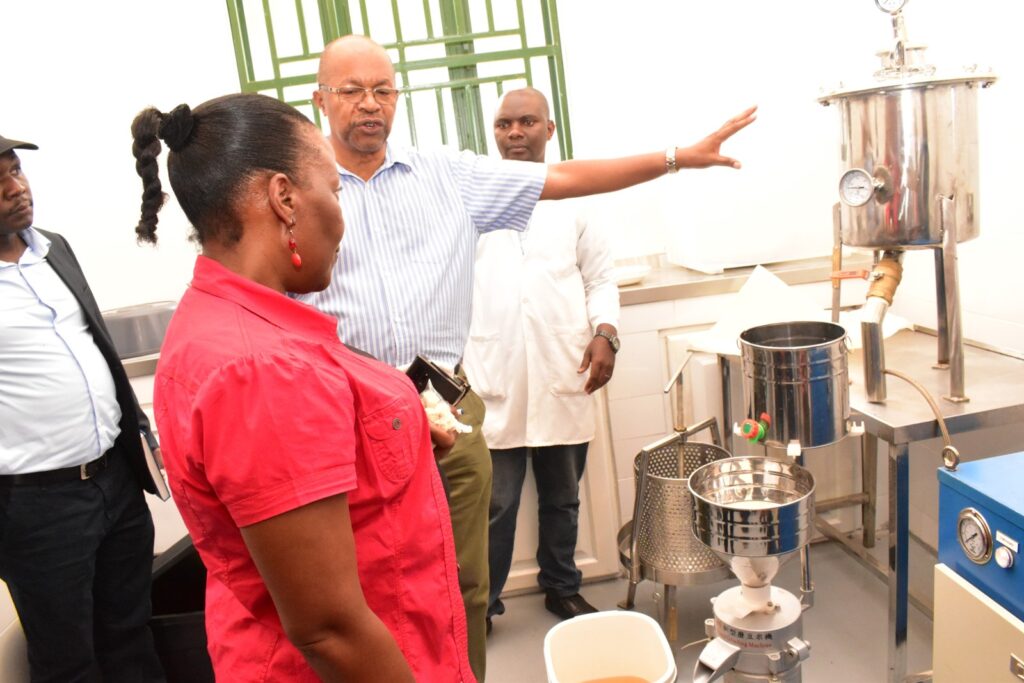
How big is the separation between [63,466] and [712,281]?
6.31ft

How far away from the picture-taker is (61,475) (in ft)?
6.09

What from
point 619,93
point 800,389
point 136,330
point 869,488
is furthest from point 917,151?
point 136,330

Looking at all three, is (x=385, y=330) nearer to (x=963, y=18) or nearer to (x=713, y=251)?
(x=713, y=251)

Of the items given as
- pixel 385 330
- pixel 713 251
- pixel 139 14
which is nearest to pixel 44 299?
pixel 385 330

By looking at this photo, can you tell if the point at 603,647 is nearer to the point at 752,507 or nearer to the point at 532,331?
the point at 752,507

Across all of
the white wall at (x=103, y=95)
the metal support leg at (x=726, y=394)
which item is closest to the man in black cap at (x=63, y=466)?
the white wall at (x=103, y=95)

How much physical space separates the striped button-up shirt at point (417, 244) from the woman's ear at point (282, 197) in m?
0.68

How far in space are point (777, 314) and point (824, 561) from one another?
3.34 feet

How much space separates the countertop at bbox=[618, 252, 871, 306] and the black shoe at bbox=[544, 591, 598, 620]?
3.15 feet

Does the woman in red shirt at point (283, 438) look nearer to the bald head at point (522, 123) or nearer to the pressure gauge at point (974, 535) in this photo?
the pressure gauge at point (974, 535)

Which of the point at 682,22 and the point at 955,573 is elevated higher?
the point at 682,22

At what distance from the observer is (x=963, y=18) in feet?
7.14

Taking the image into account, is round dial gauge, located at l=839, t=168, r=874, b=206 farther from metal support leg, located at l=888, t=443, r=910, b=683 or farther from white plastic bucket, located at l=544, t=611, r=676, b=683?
white plastic bucket, located at l=544, t=611, r=676, b=683

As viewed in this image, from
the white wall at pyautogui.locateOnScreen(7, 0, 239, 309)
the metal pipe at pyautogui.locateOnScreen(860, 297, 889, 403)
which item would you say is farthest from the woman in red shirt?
the white wall at pyautogui.locateOnScreen(7, 0, 239, 309)
